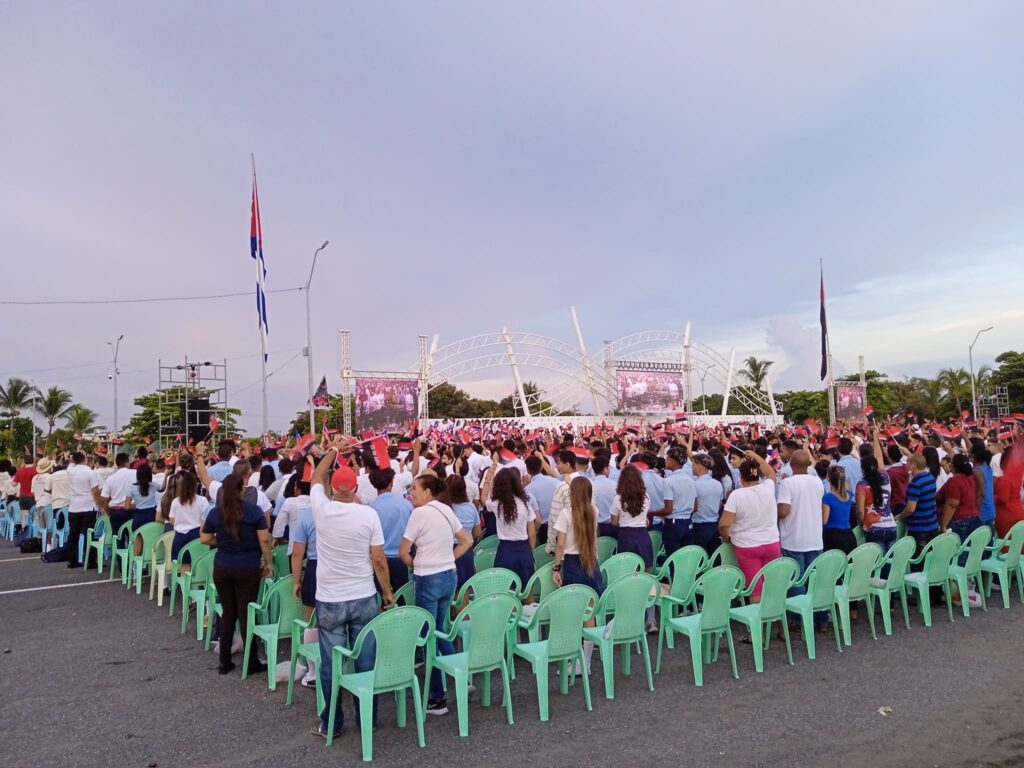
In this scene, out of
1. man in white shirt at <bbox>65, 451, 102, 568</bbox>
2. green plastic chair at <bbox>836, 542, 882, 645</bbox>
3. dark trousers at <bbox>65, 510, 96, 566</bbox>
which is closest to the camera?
green plastic chair at <bbox>836, 542, 882, 645</bbox>

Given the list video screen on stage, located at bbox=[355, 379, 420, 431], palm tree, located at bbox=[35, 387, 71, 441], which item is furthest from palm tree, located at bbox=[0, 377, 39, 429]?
video screen on stage, located at bbox=[355, 379, 420, 431]

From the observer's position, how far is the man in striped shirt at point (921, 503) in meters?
7.00

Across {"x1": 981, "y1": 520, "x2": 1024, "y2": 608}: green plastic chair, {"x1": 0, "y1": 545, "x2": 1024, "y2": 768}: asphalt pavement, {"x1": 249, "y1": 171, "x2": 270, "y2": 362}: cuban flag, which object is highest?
{"x1": 249, "y1": 171, "x2": 270, "y2": 362}: cuban flag

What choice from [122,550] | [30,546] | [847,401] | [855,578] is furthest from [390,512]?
[847,401]

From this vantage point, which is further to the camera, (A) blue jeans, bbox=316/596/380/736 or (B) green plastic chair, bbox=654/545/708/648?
(B) green plastic chair, bbox=654/545/708/648

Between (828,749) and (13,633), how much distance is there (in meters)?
7.36

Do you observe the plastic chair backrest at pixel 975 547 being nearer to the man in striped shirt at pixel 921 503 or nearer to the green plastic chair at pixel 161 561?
the man in striped shirt at pixel 921 503

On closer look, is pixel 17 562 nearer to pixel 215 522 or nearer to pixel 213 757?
pixel 215 522

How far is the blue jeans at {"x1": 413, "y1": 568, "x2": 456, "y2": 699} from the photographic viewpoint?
15.5 ft

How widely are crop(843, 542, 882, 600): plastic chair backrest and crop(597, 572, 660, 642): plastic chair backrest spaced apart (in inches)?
78.5

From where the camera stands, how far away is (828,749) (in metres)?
4.06

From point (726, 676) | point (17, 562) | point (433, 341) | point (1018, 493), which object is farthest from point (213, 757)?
point (433, 341)

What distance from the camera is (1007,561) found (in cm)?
705

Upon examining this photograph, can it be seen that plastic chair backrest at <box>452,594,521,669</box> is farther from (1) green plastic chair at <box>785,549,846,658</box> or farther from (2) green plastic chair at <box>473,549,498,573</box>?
(1) green plastic chair at <box>785,549,846,658</box>
